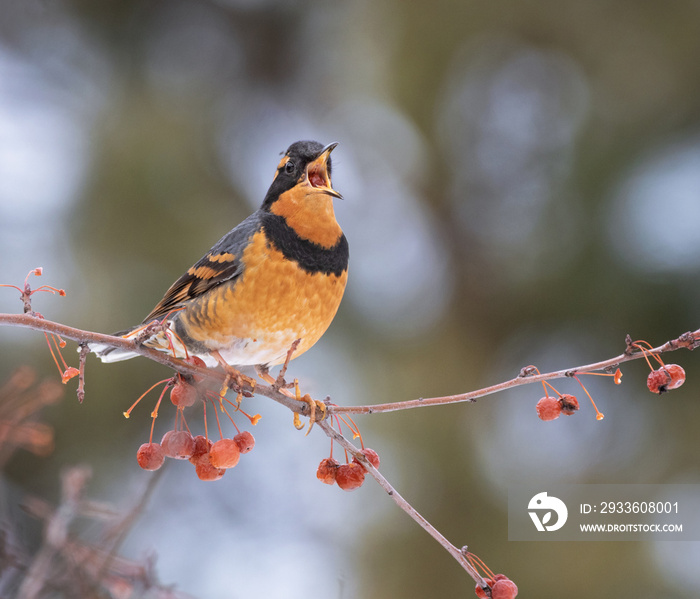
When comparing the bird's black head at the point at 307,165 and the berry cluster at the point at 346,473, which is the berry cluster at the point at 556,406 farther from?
the bird's black head at the point at 307,165

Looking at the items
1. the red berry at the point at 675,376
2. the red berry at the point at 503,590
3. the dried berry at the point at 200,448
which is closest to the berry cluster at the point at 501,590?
the red berry at the point at 503,590

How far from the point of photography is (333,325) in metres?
2.81

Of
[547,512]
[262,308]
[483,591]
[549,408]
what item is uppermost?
[547,512]

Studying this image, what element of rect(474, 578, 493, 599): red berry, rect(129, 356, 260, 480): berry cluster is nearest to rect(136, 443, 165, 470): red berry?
rect(129, 356, 260, 480): berry cluster

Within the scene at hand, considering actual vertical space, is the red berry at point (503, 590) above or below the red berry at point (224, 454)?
below

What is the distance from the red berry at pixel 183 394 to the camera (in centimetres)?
96

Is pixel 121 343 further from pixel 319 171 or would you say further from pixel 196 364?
pixel 319 171

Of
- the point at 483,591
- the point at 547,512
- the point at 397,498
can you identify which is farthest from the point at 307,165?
the point at 547,512

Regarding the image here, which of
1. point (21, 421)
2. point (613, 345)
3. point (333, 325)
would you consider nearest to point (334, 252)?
point (21, 421)

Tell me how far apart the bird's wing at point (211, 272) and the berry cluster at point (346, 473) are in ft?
1.62

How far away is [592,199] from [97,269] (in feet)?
6.59

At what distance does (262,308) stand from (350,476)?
1.44 feet

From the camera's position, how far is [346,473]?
97cm

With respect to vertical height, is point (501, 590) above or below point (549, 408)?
below
